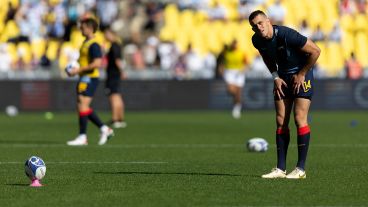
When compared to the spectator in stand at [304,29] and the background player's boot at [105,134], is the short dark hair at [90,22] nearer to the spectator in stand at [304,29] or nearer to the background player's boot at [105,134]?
the background player's boot at [105,134]

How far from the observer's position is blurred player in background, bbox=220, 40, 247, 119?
3003 centimetres

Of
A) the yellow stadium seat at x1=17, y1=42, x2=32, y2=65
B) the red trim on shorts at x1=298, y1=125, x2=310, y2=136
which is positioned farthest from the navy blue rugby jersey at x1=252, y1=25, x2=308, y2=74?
the yellow stadium seat at x1=17, y1=42, x2=32, y2=65

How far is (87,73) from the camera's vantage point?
17.7 metres

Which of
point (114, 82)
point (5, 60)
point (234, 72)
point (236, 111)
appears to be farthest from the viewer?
point (5, 60)

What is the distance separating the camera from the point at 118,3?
115 ft

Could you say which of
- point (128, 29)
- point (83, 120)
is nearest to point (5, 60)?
point (128, 29)

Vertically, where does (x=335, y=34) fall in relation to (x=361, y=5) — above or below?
below

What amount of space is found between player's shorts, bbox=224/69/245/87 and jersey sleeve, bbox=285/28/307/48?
1887 centimetres

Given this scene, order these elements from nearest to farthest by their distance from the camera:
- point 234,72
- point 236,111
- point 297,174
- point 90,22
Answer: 1. point 297,174
2. point 90,22
3. point 236,111
4. point 234,72

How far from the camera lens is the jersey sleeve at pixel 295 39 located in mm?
11109

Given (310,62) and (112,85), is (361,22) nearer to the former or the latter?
(112,85)

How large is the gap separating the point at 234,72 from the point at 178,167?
17.6m

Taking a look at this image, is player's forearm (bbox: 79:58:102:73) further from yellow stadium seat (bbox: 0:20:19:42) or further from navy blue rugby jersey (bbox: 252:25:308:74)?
yellow stadium seat (bbox: 0:20:19:42)

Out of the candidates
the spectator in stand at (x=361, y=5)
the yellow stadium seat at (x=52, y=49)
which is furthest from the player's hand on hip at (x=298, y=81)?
the spectator in stand at (x=361, y=5)
